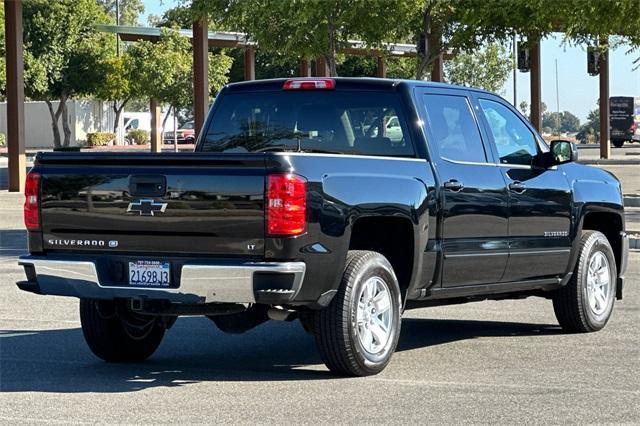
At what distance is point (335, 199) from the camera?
29.6 ft

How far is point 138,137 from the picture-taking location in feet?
325

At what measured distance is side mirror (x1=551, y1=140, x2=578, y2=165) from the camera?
11312 millimetres

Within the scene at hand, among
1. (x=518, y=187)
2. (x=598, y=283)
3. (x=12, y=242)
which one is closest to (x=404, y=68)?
(x=12, y=242)

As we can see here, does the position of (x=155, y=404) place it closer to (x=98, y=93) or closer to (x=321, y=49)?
(x=321, y=49)

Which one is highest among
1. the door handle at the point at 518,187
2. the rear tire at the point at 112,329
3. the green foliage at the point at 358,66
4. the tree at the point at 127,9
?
the tree at the point at 127,9

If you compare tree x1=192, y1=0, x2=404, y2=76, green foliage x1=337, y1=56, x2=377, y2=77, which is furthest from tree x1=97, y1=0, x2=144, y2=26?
tree x1=192, y1=0, x2=404, y2=76

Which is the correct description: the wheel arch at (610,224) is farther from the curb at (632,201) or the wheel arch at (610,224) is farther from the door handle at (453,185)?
the curb at (632,201)

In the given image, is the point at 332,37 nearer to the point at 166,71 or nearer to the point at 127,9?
the point at 166,71

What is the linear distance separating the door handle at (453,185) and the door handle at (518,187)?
2.37 ft

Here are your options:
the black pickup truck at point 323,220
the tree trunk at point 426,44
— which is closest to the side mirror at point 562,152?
the black pickup truck at point 323,220

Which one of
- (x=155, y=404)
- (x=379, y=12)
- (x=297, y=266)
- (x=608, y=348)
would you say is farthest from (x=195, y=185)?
(x=379, y=12)

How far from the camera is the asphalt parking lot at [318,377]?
8.06 m

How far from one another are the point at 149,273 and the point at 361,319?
56.1 inches

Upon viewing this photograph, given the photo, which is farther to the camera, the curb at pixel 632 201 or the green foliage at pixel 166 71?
the green foliage at pixel 166 71
